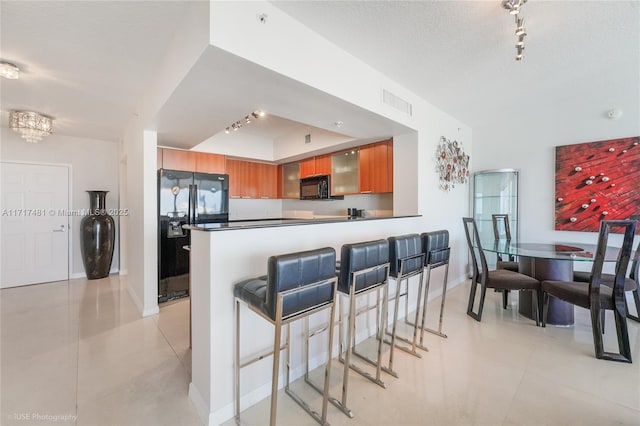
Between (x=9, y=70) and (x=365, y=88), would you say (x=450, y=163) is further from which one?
(x=9, y=70)

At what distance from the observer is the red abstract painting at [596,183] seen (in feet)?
10.5

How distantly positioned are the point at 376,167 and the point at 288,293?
2987mm

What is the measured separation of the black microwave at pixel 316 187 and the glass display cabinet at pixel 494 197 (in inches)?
97.1

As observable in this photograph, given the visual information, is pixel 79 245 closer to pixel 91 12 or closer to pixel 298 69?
pixel 91 12

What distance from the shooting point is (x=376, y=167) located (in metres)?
3.90

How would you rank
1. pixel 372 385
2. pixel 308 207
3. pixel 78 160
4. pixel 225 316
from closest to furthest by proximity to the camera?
pixel 225 316
pixel 372 385
pixel 78 160
pixel 308 207

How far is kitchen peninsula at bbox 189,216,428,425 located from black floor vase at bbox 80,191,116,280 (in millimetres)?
3936

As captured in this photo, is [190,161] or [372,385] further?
[190,161]

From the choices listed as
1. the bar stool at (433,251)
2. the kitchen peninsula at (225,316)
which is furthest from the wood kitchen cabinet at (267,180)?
the bar stool at (433,251)

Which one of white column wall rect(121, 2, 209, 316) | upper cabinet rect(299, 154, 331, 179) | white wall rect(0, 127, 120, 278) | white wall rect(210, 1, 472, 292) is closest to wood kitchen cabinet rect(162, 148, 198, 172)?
white column wall rect(121, 2, 209, 316)

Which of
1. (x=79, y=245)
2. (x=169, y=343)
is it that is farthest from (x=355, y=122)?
(x=79, y=245)

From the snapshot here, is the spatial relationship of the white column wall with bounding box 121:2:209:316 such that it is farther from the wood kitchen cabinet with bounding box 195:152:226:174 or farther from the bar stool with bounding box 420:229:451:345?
the bar stool with bounding box 420:229:451:345

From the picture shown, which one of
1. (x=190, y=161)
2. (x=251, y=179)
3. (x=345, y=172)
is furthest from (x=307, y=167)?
(x=190, y=161)

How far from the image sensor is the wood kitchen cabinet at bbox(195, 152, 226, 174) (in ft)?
14.2
